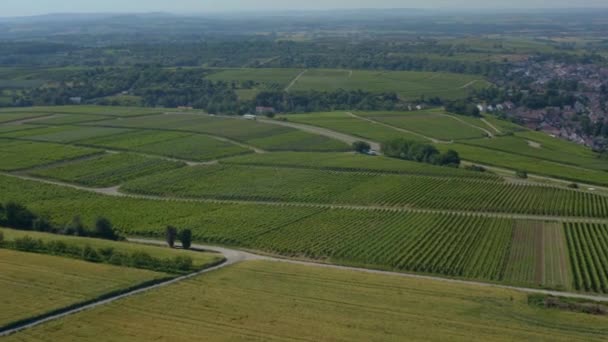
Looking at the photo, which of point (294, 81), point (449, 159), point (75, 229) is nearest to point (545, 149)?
point (449, 159)

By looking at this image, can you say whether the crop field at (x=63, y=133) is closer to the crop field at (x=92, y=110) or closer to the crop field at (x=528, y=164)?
the crop field at (x=92, y=110)

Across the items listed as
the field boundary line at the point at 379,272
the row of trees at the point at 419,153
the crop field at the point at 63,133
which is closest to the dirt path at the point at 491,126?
the row of trees at the point at 419,153

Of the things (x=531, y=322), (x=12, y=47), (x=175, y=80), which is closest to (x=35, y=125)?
(x=175, y=80)

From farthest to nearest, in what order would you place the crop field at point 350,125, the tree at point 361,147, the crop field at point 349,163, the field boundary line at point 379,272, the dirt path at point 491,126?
the dirt path at point 491,126 < the crop field at point 350,125 < the tree at point 361,147 < the crop field at point 349,163 < the field boundary line at point 379,272

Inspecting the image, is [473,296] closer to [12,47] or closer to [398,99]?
[398,99]

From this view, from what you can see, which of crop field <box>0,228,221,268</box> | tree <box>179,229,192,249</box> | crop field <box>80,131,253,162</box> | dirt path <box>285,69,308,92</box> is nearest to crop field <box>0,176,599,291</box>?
tree <box>179,229,192,249</box>
